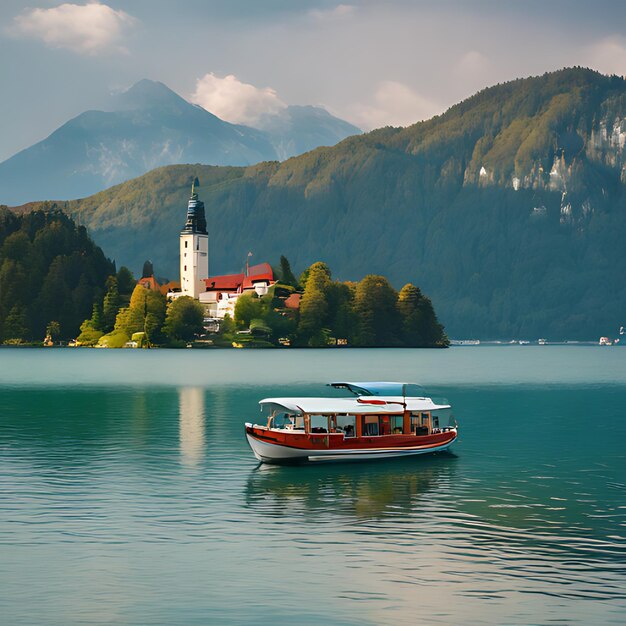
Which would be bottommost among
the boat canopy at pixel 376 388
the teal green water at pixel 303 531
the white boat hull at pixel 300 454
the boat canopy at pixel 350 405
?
the teal green water at pixel 303 531

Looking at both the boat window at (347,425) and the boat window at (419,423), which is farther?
the boat window at (419,423)

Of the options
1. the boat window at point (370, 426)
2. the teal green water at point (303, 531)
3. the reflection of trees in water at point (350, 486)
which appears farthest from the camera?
the boat window at point (370, 426)

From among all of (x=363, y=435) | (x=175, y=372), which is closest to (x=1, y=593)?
(x=363, y=435)

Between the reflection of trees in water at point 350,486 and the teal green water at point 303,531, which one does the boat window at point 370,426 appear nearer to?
the reflection of trees in water at point 350,486

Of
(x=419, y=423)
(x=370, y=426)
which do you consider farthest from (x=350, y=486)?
(x=419, y=423)

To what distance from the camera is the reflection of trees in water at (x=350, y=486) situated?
1981 inches

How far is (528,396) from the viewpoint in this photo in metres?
135

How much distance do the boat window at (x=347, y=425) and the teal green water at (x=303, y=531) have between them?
2.72 meters

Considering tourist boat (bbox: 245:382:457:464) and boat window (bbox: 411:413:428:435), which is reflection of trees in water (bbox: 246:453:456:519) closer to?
tourist boat (bbox: 245:382:457:464)

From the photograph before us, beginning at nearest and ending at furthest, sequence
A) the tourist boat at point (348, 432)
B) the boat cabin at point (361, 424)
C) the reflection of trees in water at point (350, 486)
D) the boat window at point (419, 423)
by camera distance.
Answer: the reflection of trees in water at point (350, 486)
the tourist boat at point (348, 432)
the boat cabin at point (361, 424)
the boat window at point (419, 423)

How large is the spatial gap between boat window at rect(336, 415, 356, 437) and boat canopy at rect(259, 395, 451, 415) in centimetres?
110

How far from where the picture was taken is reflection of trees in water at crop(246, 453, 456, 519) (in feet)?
165

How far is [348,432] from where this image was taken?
66.6 metres

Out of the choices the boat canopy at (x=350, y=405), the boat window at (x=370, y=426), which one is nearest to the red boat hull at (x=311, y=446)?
the boat window at (x=370, y=426)
